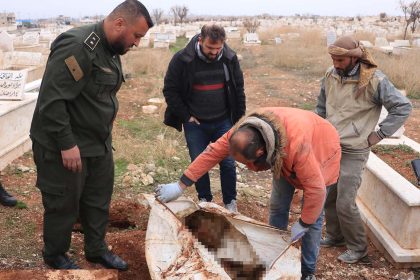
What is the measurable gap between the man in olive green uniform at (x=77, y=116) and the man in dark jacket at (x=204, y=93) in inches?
40.6

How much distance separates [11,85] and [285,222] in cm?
411

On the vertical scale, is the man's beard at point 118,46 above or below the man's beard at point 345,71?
above

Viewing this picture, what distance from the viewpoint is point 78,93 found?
2396 mm

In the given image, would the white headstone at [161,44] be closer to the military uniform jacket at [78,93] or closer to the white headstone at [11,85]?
the white headstone at [11,85]

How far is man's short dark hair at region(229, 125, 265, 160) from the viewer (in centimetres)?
212

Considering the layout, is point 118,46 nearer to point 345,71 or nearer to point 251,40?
point 345,71

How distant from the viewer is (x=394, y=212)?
3447 mm

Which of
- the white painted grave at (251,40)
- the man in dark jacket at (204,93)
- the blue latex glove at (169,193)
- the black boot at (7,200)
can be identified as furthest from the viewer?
the white painted grave at (251,40)

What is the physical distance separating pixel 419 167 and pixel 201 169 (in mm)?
2082

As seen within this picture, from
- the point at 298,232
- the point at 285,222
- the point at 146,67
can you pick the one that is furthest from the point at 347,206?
the point at 146,67

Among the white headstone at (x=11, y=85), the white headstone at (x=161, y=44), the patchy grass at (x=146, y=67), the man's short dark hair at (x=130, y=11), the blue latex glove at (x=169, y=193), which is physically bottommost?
the patchy grass at (x=146, y=67)

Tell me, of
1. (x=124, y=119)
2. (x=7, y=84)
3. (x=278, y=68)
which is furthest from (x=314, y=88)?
(x=7, y=84)

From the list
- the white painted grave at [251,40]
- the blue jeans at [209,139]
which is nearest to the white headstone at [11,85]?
the blue jeans at [209,139]

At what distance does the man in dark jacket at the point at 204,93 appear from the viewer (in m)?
3.60
